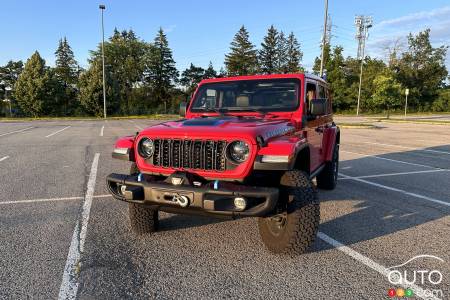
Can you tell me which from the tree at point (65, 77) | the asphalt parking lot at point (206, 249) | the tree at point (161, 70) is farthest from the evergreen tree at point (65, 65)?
the asphalt parking lot at point (206, 249)

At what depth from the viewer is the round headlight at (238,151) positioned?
130 inches

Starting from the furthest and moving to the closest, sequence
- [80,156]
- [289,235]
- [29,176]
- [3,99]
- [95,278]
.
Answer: [3,99], [80,156], [29,176], [289,235], [95,278]

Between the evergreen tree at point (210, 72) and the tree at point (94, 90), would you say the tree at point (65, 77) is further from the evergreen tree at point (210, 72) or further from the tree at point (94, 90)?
the evergreen tree at point (210, 72)

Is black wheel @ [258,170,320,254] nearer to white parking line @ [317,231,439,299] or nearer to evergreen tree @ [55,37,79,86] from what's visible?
white parking line @ [317,231,439,299]

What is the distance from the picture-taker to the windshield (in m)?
4.57

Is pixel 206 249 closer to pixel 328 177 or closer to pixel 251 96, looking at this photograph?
pixel 251 96

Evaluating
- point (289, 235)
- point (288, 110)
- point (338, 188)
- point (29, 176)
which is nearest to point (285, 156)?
Answer: point (289, 235)

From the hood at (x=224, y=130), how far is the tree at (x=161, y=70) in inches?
2465

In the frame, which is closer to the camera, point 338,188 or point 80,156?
point 338,188

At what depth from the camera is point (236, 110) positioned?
4645 mm

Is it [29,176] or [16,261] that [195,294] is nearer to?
[16,261]

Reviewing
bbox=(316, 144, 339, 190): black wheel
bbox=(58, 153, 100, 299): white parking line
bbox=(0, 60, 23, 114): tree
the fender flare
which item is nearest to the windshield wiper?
the fender flare

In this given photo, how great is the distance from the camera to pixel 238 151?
10.9ft

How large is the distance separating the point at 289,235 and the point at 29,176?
245 inches
